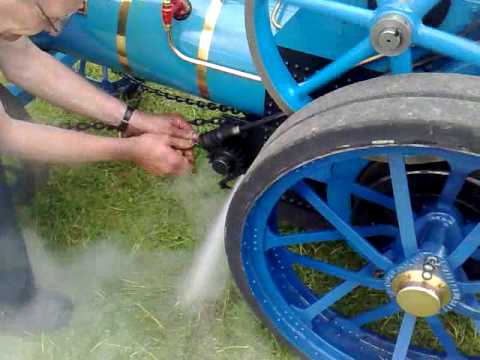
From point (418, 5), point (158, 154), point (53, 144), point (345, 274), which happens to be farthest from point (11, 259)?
point (418, 5)

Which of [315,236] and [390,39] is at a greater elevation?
[390,39]

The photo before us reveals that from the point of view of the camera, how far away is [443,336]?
5.37ft

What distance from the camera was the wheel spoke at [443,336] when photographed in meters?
1.61

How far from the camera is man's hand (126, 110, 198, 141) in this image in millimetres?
2005

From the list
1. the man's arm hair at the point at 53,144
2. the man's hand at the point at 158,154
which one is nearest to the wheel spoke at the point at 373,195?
the man's hand at the point at 158,154

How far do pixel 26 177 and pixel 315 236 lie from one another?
1.04m

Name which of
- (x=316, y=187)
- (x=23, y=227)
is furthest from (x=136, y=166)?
(x=316, y=187)

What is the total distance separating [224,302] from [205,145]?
0.44 m

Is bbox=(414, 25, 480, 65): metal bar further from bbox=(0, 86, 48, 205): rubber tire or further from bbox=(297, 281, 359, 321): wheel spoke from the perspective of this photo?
bbox=(0, 86, 48, 205): rubber tire

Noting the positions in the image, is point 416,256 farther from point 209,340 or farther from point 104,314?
point 104,314

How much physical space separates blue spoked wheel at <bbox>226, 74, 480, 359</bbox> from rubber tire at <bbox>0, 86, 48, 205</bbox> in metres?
0.87

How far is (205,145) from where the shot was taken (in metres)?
1.92

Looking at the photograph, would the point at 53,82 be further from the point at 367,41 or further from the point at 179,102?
the point at 367,41

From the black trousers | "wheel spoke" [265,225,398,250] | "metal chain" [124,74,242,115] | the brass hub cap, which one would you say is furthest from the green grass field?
the brass hub cap
